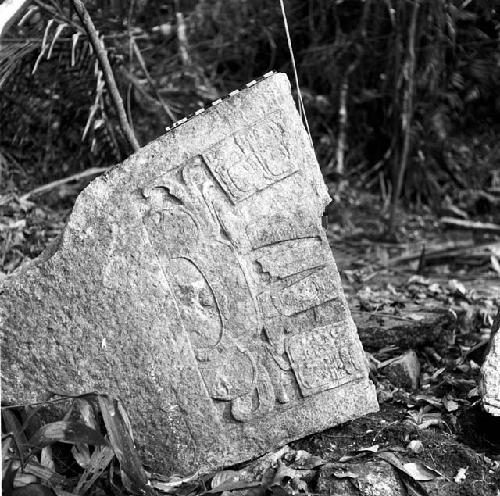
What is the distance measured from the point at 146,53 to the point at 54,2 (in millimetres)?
1364

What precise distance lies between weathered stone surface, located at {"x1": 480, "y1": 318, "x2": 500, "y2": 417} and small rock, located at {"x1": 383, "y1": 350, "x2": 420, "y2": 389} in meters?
0.49

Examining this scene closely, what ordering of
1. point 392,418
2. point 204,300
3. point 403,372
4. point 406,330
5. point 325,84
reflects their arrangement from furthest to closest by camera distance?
point 325,84 < point 406,330 < point 403,372 < point 392,418 < point 204,300

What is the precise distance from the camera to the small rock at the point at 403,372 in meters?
3.05

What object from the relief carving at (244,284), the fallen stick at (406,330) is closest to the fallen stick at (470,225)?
the fallen stick at (406,330)

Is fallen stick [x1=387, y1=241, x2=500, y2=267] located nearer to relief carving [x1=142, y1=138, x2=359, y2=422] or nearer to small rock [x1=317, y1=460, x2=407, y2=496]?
relief carving [x1=142, y1=138, x2=359, y2=422]

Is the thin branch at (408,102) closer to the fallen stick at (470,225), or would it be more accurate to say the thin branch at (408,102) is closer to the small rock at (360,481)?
the fallen stick at (470,225)

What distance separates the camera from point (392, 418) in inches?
108

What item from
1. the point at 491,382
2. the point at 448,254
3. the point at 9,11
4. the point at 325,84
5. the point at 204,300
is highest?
the point at 9,11

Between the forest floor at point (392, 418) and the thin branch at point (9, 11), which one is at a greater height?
the thin branch at point (9, 11)

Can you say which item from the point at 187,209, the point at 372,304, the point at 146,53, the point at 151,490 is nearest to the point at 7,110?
the point at 146,53

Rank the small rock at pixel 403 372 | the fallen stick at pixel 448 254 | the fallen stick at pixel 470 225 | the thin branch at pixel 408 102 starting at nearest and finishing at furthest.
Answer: the small rock at pixel 403 372 < the fallen stick at pixel 448 254 < the thin branch at pixel 408 102 < the fallen stick at pixel 470 225

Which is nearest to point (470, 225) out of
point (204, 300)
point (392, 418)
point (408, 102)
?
point (408, 102)

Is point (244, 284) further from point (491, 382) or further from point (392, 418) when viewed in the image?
point (491, 382)

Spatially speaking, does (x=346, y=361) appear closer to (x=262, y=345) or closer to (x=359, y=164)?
(x=262, y=345)
